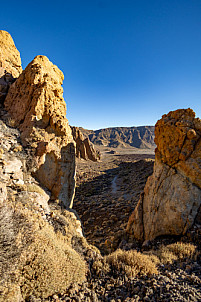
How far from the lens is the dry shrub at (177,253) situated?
458 cm

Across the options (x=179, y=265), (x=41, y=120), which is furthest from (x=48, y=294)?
(x=41, y=120)

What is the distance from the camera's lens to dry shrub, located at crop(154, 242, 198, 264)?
4581 mm

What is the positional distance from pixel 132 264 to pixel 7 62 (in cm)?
1471

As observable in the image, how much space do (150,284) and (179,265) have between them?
1492 mm

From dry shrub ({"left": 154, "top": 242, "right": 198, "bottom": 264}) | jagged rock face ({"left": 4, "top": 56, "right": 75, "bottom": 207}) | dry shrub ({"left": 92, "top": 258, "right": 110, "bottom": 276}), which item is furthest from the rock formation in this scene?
dry shrub ({"left": 154, "top": 242, "right": 198, "bottom": 264})

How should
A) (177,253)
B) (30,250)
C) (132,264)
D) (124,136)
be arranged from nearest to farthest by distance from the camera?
1. (30,250)
2. (132,264)
3. (177,253)
4. (124,136)

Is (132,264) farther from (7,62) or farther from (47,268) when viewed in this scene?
(7,62)

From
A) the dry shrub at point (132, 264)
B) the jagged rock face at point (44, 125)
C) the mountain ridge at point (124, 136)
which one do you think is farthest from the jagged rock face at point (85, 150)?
the mountain ridge at point (124, 136)

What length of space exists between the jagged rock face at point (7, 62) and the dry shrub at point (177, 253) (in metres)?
11.5

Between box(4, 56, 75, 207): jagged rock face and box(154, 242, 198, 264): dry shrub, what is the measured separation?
513 centimetres

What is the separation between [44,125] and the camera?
7.70m

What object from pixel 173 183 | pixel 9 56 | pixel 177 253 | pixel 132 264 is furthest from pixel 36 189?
pixel 9 56

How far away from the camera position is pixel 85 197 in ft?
59.9

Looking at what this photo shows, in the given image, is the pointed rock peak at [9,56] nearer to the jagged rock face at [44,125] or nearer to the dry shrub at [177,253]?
the jagged rock face at [44,125]
